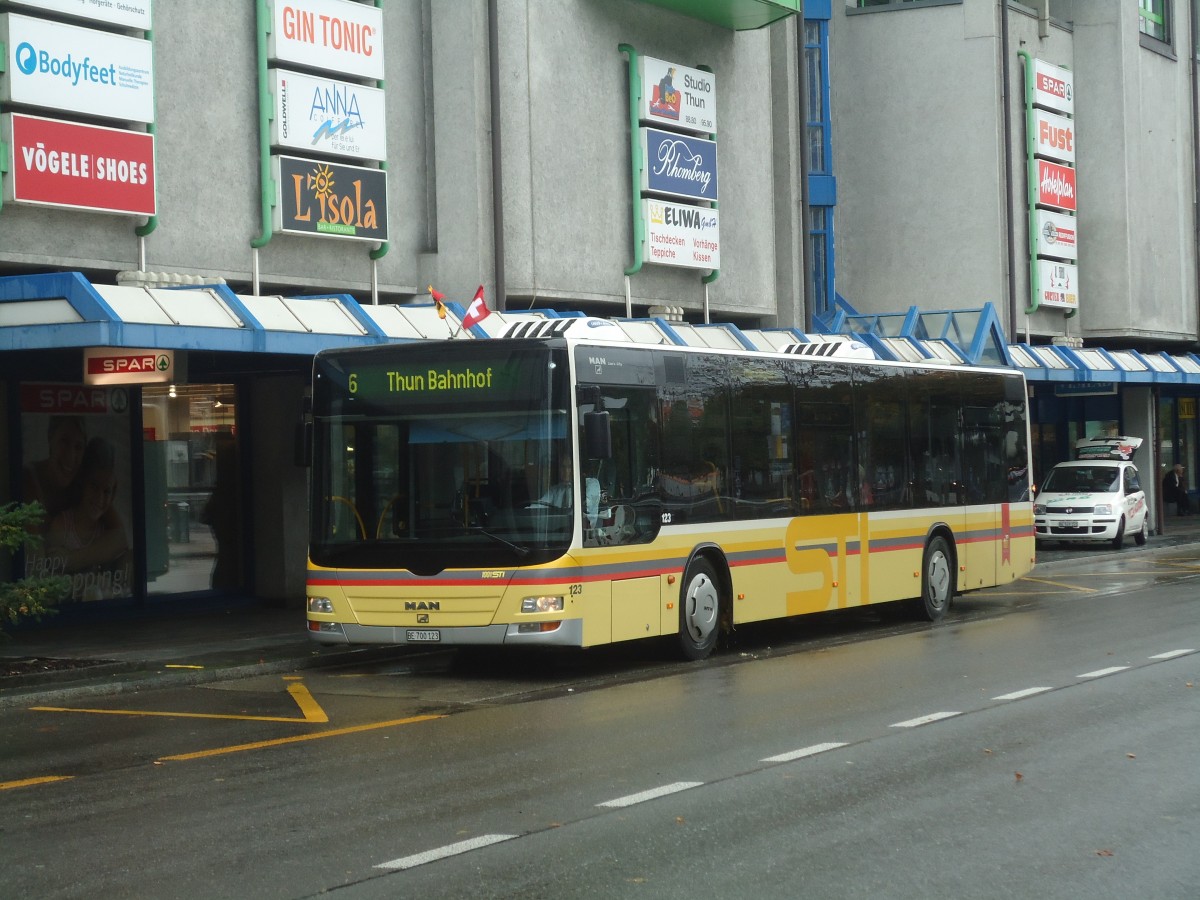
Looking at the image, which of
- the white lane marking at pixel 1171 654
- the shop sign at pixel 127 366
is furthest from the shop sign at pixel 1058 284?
the shop sign at pixel 127 366

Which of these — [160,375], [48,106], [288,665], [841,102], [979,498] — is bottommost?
[288,665]

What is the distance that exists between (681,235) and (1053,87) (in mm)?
16747

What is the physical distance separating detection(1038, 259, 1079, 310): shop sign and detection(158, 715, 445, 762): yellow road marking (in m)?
29.0

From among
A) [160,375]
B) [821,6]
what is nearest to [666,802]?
[160,375]

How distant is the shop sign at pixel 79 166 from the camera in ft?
53.0

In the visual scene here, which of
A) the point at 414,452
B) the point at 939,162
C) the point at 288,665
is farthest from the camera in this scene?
the point at 939,162

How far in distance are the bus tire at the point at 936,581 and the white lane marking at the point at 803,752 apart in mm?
9428

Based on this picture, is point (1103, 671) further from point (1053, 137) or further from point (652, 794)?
point (1053, 137)

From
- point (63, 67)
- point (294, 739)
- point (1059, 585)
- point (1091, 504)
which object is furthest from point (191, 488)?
A: point (1091, 504)

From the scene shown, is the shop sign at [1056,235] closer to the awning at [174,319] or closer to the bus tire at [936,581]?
the bus tire at [936,581]

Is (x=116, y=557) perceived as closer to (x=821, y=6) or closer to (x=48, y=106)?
(x=48, y=106)

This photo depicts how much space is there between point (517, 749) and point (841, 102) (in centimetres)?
3012

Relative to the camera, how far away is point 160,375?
52.2 feet

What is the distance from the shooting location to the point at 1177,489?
Answer: 46.1m
